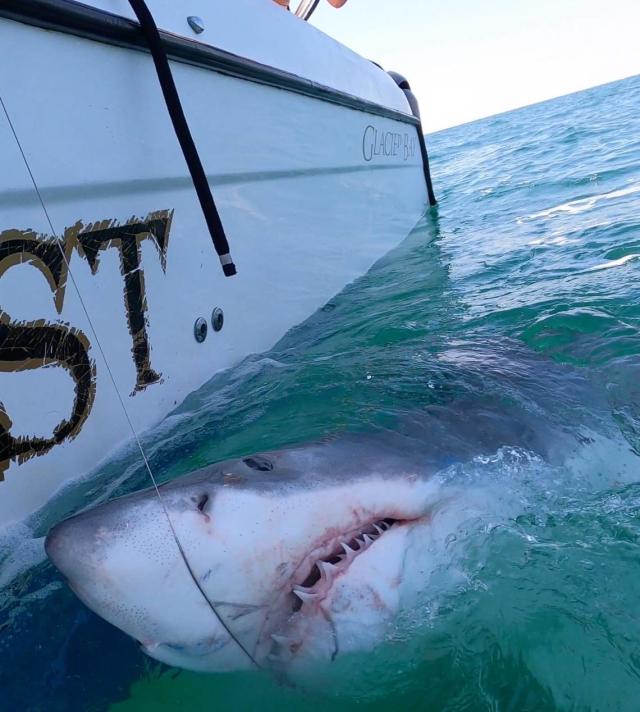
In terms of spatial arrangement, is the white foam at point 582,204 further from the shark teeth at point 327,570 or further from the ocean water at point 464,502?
the shark teeth at point 327,570

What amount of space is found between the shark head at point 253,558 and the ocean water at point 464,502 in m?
0.07

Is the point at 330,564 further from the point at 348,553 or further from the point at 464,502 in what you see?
the point at 464,502

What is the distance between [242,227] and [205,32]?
66cm

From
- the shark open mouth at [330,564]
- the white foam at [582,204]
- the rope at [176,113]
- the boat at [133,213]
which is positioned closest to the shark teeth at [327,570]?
the shark open mouth at [330,564]

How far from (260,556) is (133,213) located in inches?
45.7

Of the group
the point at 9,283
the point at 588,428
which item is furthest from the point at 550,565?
the point at 9,283

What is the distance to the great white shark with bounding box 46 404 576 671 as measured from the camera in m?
0.95

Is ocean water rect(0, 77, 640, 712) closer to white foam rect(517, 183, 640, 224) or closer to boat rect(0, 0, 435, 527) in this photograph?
boat rect(0, 0, 435, 527)

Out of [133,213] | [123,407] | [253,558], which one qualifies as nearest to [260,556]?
[253,558]

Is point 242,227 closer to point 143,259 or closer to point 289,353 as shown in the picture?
point 289,353

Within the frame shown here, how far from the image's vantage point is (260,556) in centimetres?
103

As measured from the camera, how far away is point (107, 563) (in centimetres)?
93

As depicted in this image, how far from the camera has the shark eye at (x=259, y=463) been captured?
45.1 inches

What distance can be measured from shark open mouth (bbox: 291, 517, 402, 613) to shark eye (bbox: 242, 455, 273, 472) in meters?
0.16
